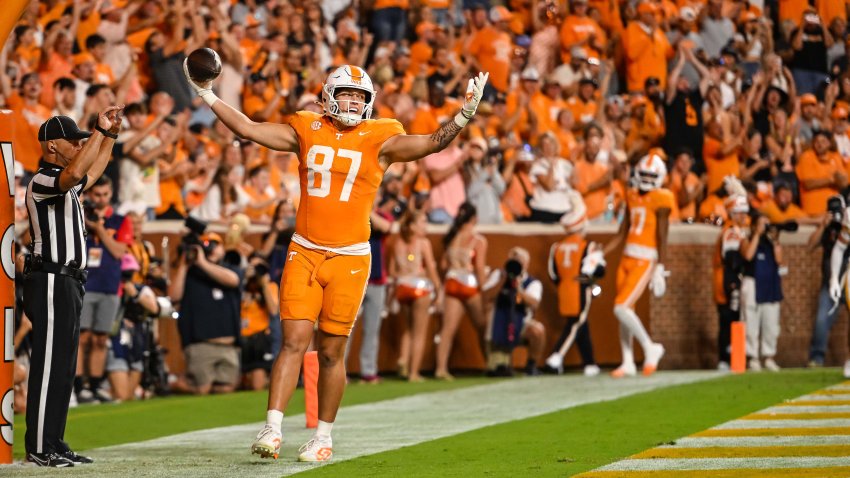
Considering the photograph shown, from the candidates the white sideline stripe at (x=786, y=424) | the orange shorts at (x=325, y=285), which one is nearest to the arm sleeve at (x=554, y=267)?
the white sideline stripe at (x=786, y=424)

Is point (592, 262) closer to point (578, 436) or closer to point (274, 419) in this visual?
point (578, 436)

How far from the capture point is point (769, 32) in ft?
80.3

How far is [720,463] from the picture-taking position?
8.36m

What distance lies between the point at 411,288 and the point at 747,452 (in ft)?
28.1

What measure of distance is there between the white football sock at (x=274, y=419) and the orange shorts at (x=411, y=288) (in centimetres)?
859

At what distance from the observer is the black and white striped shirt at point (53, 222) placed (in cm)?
880

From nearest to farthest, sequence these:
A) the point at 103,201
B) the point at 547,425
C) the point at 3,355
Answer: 1. the point at 3,355
2. the point at 547,425
3. the point at 103,201

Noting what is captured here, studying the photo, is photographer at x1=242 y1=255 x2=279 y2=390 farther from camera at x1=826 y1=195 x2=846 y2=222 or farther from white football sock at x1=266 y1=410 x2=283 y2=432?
white football sock at x1=266 y1=410 x2=283 y2=432

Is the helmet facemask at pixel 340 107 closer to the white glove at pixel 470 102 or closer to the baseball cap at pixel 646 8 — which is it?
the white glove at pixel 470 102

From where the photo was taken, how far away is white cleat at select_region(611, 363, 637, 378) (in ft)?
56.1

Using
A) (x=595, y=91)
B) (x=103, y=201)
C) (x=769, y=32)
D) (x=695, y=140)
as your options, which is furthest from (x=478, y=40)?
(x=103, y=201)

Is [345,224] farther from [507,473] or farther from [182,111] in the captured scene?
[182,111]

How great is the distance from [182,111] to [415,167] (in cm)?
296

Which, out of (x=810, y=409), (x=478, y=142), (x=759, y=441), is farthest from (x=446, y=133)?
(x=478, y=142)
